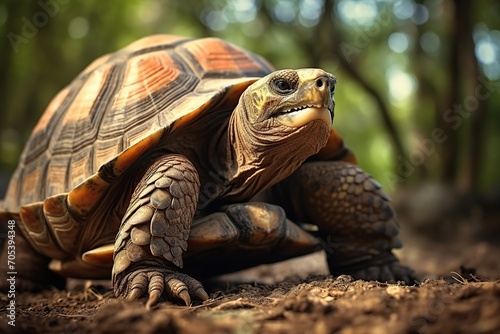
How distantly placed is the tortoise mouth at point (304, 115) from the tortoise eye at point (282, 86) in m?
0.14

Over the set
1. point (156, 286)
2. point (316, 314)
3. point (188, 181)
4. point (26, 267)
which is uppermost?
point (188, 181)

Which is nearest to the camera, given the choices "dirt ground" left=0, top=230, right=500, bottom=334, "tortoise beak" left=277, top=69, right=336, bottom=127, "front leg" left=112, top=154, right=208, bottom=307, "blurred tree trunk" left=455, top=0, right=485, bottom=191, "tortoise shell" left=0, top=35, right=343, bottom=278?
"dirt ground" left=0, top=230, right=500, bottom=334

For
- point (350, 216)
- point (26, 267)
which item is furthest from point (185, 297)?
point (26, 267)

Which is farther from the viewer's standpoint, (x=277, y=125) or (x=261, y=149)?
(x=261, y=149)

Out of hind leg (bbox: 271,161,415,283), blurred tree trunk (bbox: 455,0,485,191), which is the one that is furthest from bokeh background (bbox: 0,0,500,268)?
hind leg (bbox: 271,161,415,283)

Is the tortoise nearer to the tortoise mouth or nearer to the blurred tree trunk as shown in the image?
the tortoise mouth

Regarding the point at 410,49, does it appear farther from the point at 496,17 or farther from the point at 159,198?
the point at 159,198

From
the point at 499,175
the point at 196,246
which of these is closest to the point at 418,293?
the point at 196,246

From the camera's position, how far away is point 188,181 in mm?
3172

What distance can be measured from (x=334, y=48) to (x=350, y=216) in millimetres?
8795

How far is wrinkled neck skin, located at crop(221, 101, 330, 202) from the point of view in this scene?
322 cm

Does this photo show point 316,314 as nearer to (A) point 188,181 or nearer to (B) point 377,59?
(A) point 188,181

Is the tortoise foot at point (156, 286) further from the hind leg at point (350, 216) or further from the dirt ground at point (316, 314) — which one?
the hind leg at point (350, 216)

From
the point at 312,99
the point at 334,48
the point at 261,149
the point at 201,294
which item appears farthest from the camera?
the point at 334,48
